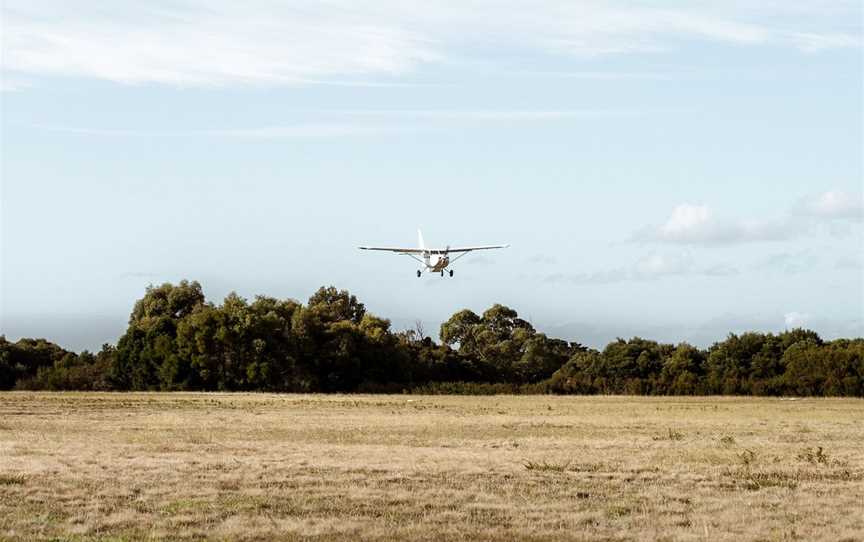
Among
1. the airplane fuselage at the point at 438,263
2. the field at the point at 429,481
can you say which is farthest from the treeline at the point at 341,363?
the field at the point at 429,481

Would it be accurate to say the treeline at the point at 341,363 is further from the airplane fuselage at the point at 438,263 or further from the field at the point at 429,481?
the field at the point at 429,481

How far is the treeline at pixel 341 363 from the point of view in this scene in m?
99.8

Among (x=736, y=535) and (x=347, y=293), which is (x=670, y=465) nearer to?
(x=736, y=535)

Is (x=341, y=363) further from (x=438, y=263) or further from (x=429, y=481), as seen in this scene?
(x=429, y=481)

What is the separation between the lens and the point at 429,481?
2683 centimetres

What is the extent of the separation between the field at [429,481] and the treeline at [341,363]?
50.5m

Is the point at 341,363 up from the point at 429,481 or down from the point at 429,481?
up

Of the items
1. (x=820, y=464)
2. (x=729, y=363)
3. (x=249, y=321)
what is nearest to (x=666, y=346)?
(x=729, y=363)

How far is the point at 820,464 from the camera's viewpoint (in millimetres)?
32156

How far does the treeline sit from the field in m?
50.5

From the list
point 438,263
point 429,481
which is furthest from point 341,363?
point 429,481

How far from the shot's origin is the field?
2097 cm

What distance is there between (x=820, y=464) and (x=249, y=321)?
7648 centimetres

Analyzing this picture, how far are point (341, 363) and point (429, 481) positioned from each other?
8335cm
